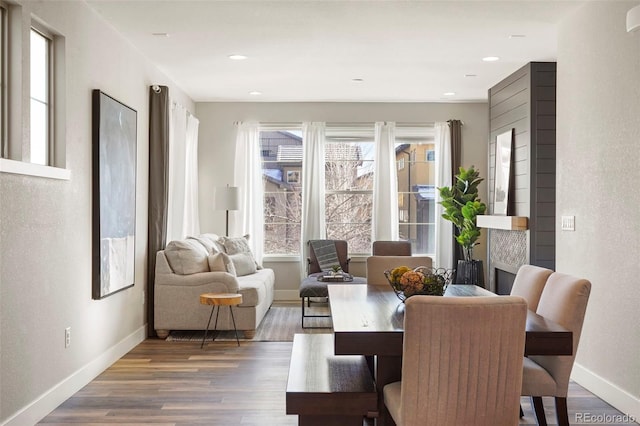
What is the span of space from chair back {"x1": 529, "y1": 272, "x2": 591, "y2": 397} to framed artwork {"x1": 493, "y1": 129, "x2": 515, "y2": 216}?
3373 millimetres

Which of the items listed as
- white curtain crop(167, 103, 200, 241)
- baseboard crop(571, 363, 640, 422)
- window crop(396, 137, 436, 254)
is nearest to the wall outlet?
baseboard crop(571, 363, 640, 422)

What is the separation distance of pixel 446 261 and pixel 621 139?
4.75m

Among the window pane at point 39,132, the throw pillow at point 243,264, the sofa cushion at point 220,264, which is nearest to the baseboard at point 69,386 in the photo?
the sofa cushion at point 220,264

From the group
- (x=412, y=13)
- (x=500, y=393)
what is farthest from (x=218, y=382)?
(x=412, y=13)

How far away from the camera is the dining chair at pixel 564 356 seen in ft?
9.41

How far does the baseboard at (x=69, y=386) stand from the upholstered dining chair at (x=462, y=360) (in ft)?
7.20

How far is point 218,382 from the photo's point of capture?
14.5 ft

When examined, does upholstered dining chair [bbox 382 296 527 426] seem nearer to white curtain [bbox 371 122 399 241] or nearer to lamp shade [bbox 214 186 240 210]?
lamp shade [bbox 214 186 240 210]

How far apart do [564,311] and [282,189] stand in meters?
6.03

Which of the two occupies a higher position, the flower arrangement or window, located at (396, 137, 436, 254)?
window, located at (396, 137, 436, 254)

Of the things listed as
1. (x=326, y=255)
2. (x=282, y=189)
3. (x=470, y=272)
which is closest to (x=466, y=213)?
(x=470, y=272)

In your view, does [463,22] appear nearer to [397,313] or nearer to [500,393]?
[397,313]

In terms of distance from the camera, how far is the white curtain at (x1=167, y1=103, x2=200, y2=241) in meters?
6.64

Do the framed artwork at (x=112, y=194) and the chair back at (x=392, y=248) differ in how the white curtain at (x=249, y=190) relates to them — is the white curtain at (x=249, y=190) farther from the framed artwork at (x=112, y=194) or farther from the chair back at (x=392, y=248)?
the framed artwork at (x=112, y=194)
